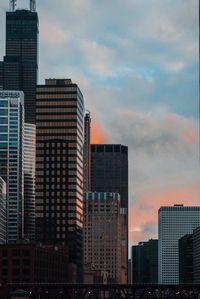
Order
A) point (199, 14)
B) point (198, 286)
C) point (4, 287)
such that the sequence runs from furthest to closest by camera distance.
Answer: point (4, 287) < point (198, 286) < point (199, 14)

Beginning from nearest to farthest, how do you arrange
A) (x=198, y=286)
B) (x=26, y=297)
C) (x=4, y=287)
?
(x=26, y=297)
(x=198, y=286)
(x=4, y=287)

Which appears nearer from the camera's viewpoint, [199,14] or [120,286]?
[199,14]

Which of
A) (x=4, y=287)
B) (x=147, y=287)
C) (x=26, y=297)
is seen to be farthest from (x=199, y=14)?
(x=4, y=287)

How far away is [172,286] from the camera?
166875 mm

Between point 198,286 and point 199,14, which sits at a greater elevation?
point 199,14

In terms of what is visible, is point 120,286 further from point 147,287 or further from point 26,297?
point 26,297

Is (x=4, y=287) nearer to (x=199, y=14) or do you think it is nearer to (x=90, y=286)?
(x=90, y=286)

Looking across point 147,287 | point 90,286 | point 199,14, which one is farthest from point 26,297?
point 199,14

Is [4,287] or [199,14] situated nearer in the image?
[199,14]

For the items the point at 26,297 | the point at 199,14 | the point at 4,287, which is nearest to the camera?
the point at 199,14

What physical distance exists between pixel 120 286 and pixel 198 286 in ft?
48.7

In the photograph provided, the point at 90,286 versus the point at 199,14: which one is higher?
the point at 199,14

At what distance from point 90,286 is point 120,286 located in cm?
577

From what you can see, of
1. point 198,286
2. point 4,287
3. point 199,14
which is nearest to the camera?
point 199,14
